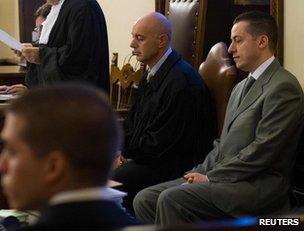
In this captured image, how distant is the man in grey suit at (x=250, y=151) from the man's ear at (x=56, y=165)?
1543mm

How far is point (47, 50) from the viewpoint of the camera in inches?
141

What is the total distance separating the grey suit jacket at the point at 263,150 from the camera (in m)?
2.65

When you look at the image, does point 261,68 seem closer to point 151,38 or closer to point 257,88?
point 257,88

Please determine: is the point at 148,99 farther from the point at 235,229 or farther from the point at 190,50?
the point at 235,229

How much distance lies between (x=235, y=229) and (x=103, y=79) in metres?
2.64

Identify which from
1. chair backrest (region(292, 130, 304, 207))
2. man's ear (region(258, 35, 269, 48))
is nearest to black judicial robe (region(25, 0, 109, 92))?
man's ear (region(258, 35, 269, 48))

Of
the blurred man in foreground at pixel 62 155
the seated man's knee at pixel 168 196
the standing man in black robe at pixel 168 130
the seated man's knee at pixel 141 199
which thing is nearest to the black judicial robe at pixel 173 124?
the standing man in black robe at pixel 168 130

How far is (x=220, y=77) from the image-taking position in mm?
3346

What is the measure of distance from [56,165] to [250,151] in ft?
5.13

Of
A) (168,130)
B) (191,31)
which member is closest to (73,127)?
(168,130)

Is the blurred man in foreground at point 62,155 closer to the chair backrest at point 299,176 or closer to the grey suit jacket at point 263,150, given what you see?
the grey suit jacket at point 263,150

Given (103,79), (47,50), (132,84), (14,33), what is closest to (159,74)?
(103,79)

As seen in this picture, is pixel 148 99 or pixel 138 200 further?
pixel 148 99

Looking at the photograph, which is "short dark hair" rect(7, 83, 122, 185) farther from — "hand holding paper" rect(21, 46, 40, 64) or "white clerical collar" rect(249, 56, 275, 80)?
"hand holding paper" rect(21, 46, 40, 64)
